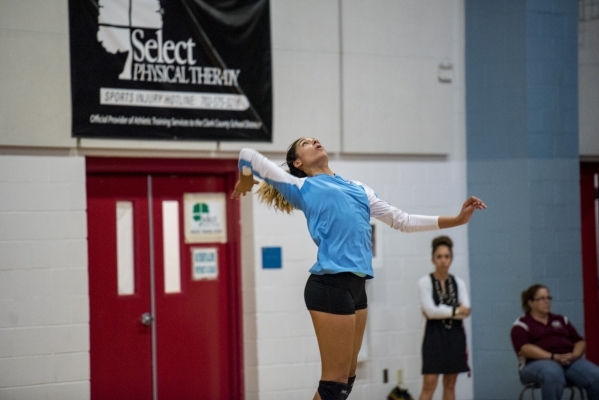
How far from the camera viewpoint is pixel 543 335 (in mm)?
6398

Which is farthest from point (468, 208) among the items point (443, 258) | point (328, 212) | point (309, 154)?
point (443, 258)

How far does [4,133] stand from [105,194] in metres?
0.92

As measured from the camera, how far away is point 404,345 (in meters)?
7.18

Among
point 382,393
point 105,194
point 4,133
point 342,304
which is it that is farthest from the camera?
point 382,393

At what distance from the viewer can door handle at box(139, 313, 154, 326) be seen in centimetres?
648

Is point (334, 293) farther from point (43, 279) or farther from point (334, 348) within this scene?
point (43, 279)

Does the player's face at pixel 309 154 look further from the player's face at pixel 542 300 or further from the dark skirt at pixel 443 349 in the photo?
the player's face at pixel 542 300

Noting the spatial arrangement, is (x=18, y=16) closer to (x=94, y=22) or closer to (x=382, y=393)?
(x=94, y=22)

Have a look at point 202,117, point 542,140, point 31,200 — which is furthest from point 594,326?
point 31,200

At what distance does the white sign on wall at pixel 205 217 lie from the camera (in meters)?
6.70

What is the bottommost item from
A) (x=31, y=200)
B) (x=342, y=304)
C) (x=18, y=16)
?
(x=342, y=304)

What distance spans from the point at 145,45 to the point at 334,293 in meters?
3.17

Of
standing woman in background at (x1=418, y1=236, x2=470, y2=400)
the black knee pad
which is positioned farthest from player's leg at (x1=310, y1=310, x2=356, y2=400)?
standing woman in background at (x1=418, y1=236, x2=470, y2=400)

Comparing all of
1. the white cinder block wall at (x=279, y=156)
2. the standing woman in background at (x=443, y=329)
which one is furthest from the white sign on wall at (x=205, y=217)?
the standing woman in background at (x=443, y=329)
